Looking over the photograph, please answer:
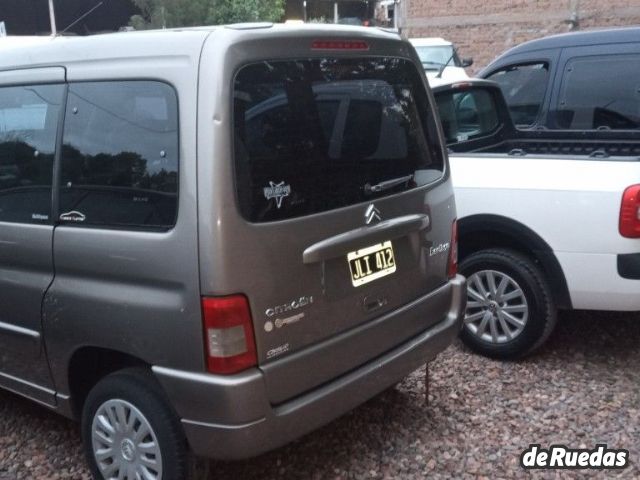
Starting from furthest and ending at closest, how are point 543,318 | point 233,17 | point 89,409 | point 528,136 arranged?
point 233,17 → point 528,136 → point 543,318 → point 89,409

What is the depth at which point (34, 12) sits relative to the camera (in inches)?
891

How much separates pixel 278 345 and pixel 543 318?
2.10m

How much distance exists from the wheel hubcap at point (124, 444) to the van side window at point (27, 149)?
34.2 inches

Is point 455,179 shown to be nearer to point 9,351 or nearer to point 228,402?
point 228,402

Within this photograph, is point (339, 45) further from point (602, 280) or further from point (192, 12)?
point (192, 12)

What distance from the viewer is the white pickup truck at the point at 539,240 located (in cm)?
371

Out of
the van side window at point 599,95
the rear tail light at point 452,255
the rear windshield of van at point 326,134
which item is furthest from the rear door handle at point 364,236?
the van side window at point 599,95

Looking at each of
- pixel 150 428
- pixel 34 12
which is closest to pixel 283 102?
pixel 150 428

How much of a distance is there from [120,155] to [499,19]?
74.4 ft

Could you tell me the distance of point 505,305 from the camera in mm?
4227

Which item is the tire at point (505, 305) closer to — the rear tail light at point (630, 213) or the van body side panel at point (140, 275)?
the rear tail light at point (630, 213)

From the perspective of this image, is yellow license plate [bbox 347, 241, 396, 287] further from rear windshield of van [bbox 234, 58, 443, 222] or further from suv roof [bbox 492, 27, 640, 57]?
suv roof [bbox 492, 27, 640, 57]

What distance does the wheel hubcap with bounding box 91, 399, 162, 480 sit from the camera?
2.74 metres

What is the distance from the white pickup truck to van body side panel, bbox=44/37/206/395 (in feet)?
7.42
